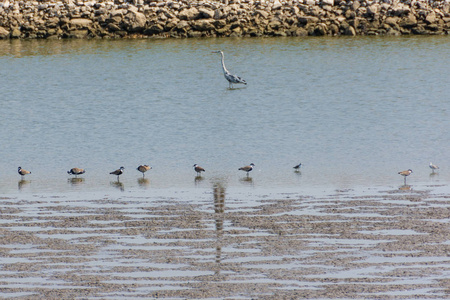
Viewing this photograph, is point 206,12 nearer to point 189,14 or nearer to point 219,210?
point 189,14

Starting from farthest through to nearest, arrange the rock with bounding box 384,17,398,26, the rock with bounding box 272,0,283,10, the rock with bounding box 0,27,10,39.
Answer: the rock with bounding box 0,27,10,39
the rock with bounding box 272,0,283,10
the rock with bounding box 384,17,398,26

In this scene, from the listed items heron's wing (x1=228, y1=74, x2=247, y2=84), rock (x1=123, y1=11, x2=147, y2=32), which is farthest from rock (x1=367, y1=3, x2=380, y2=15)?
heron's wing (x1=228, y1=74, x2=247, y2=84)

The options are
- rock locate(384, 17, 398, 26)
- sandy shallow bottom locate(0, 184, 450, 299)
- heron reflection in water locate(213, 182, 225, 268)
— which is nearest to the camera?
sandy shallow bottom locate(0, 184, 450, 299)

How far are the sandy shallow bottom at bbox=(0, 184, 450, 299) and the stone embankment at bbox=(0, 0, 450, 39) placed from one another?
34526 mm

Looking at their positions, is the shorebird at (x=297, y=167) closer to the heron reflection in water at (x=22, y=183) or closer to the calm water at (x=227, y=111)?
the calm water at (x=227, y=111)

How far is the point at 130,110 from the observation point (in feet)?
101

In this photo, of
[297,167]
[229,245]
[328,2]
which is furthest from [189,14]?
[229,245]

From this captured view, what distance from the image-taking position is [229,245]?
43.2 feet

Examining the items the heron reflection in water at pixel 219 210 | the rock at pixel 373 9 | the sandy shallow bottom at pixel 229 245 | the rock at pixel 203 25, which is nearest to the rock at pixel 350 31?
the rock at pixel 373 9

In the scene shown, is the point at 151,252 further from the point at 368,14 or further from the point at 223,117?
the point at 368,14

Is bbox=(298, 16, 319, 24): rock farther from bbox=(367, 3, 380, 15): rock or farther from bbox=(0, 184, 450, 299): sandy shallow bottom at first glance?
bbox=(0, 184, 450, 299): sandy shallow bottom

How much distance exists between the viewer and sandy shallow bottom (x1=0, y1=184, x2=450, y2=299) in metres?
11.1

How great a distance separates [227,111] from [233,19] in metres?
21.4

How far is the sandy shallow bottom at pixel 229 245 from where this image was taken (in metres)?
11.1
